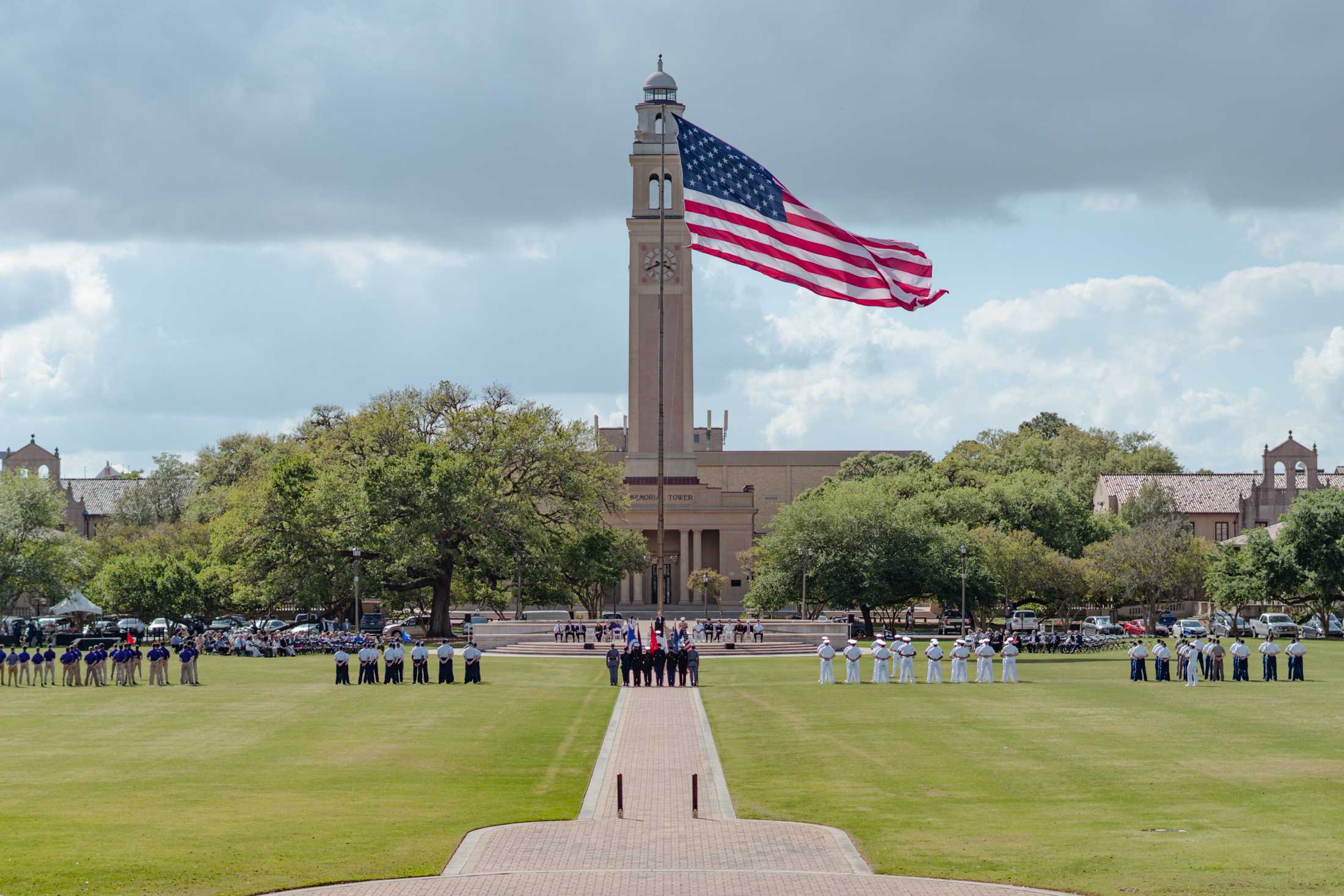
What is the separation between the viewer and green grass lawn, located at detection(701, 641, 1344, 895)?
1794cm

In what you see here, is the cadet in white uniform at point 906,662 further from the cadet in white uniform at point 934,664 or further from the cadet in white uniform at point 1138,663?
the cadet in white uniform at point 1138,663

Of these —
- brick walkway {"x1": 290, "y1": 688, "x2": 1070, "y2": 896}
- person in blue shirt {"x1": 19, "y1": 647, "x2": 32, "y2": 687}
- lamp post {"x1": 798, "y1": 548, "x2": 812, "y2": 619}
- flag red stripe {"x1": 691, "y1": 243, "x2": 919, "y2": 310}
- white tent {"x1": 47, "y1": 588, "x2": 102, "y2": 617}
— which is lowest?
brick walkway {"x1": 290, "y1": 688, "x2": 1070, "y2": 896}

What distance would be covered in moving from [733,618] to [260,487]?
29.9m

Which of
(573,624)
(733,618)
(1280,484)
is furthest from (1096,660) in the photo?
(1280,484)

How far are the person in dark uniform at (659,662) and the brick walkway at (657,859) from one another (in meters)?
19.5

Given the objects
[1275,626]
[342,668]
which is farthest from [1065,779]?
[1275,626]

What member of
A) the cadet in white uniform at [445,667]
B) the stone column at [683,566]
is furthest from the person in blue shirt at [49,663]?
the stone column at [683,566]

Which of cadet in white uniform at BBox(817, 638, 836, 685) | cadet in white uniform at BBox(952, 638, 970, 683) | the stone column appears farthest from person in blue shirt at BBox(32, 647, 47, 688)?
the stone column

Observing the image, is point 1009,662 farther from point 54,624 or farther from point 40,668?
point 54,624

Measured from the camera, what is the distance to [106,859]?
18078mm

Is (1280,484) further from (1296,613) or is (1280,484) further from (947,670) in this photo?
(947,670)

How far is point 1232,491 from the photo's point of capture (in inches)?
4643

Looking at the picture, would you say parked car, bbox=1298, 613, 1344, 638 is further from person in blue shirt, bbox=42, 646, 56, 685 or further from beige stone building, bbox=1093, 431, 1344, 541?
person in blue shirt, bbox=42, 646, 56, 685

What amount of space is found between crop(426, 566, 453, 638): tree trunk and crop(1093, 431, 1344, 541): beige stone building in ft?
188
